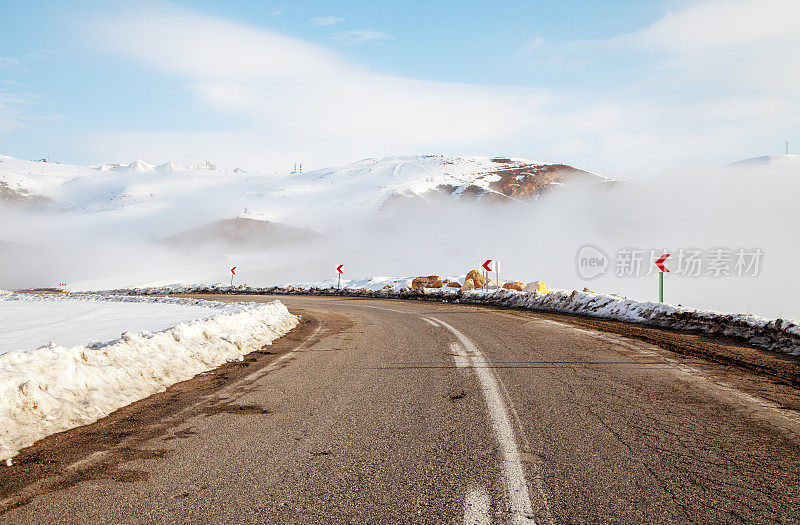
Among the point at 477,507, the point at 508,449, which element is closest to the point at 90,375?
the point at 508,449

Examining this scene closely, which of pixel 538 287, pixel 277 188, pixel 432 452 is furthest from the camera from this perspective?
pixel 277 188

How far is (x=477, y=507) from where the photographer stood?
123 inches

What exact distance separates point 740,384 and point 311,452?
19.4 ft

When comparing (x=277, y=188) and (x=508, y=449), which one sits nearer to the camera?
(x=508, y=449)

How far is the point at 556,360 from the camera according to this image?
A: 858cm

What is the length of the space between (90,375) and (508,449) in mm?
4965

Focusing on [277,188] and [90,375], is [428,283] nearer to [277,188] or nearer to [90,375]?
[90,375]

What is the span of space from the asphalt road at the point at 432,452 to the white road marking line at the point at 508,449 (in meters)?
0.02

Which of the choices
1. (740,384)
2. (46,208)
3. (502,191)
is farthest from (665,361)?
(46,208)

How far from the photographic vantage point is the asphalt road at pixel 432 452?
10.4 ft

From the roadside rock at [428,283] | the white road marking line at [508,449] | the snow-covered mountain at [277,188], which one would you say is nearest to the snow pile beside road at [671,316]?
the white road marking line at [508,449]

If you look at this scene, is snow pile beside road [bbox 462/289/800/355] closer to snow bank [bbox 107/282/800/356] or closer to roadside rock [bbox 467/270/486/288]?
snow bank [bbox 107/282/800/356]

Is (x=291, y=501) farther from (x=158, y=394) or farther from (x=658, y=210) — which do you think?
(x=658, y=210)

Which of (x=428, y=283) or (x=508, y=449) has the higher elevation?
(x=428, y=283)
